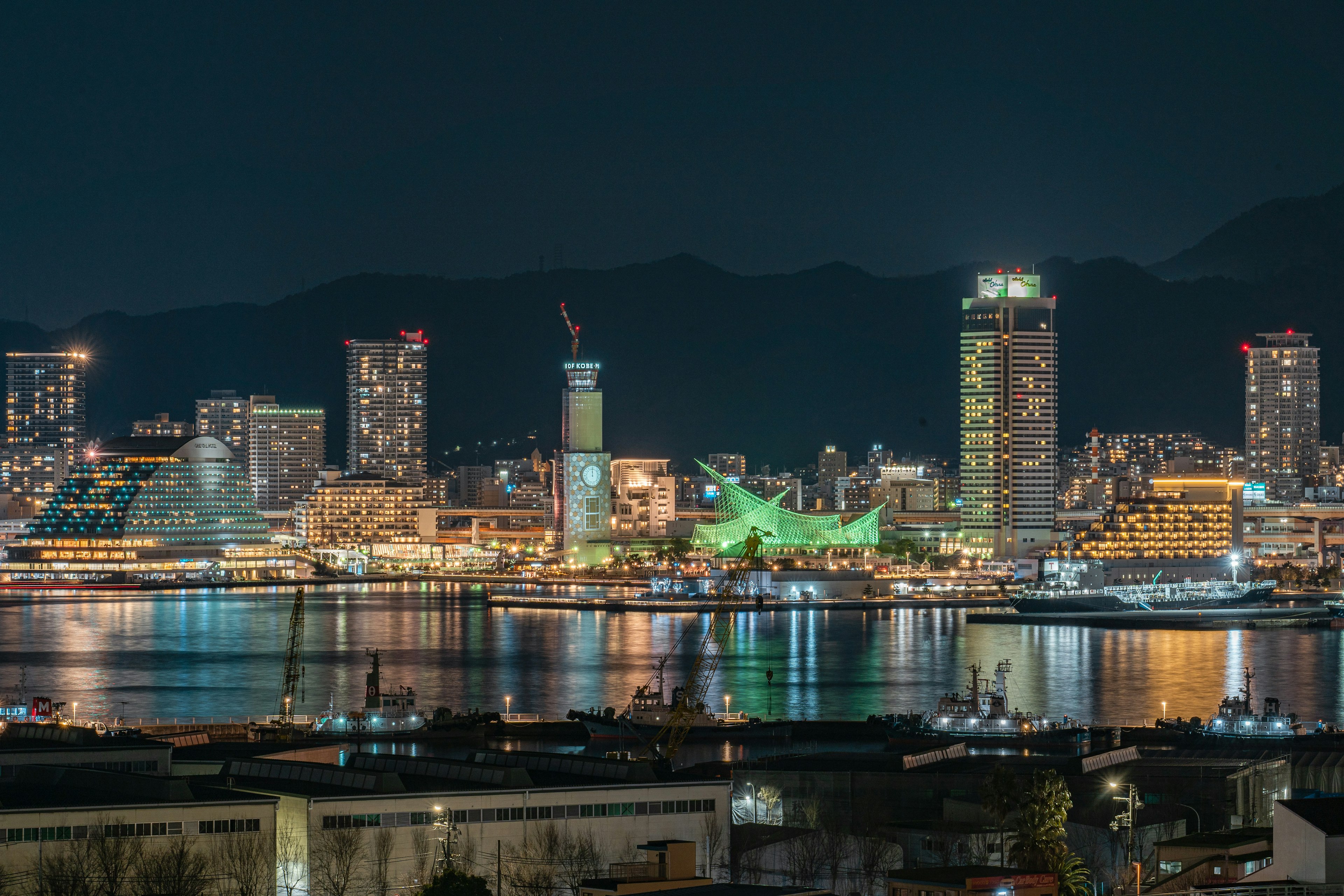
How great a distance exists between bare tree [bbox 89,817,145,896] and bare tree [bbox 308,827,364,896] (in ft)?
4.67

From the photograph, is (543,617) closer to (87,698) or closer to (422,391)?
(87,698)

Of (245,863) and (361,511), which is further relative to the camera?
(361,511)

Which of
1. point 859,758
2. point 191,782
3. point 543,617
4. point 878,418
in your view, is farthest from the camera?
point 878,418

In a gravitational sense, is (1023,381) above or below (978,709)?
above

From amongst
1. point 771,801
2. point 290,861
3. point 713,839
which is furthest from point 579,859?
point 771,801

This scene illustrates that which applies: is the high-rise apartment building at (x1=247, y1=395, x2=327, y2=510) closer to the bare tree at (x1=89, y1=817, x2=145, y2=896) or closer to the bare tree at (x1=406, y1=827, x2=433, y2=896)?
the bare tree at (x1=406, y1=827, x2=433, y2=896)

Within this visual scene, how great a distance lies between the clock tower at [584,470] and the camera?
9250 cm

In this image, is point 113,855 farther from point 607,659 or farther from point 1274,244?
point 1274,244

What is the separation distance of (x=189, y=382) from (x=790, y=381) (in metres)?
59.4

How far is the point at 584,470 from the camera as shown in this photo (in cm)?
9306

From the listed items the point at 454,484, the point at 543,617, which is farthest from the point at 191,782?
the point at 454,484

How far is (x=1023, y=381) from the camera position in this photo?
90.9m

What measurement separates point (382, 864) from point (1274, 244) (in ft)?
580

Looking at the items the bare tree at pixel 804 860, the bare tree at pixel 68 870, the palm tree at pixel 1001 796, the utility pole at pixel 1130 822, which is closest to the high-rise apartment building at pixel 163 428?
the bare tree at pixel 804 860
